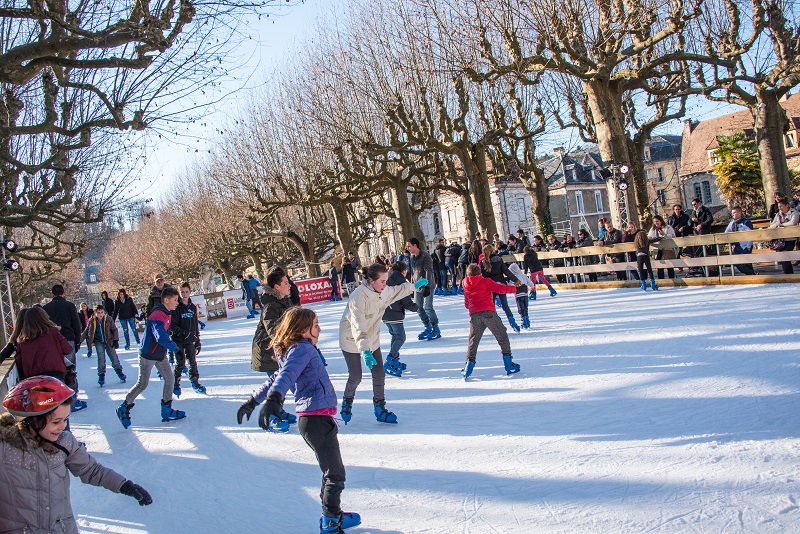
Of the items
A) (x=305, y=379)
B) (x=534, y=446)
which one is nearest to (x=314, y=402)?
(x=305, y=379)

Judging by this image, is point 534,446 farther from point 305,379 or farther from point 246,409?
point 246,409

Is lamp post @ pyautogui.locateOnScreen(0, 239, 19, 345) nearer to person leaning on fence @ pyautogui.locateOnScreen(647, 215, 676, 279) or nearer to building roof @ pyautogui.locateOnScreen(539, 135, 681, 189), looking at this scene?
person leaning on fence @ pyautogui.locateOnScreen(647, 215, 676, 279)

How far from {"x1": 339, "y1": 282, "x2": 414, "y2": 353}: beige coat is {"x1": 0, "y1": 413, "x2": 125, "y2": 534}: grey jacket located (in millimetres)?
3258

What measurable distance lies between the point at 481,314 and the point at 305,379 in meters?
3.73

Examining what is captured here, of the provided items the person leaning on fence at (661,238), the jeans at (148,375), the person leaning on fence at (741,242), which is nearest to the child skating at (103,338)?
the jeans at (148,375)

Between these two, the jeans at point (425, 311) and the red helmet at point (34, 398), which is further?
the jeans at point (425, 311)

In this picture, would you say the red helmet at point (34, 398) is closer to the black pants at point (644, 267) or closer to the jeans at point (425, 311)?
the jeans at point (425, 311)

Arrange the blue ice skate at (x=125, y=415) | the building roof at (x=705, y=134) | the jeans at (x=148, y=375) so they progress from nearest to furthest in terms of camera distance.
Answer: the jeans at (x=148, y=375) < the blue ice skate at (x=125, y=415) < the building roof at (x=705, y=134)

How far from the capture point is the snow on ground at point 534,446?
394 cm

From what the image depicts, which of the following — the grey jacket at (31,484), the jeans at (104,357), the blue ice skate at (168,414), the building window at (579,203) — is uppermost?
the building window at (579,203)

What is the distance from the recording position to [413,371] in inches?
341

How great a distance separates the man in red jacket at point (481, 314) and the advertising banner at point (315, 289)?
17608mm

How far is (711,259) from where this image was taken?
12.5m

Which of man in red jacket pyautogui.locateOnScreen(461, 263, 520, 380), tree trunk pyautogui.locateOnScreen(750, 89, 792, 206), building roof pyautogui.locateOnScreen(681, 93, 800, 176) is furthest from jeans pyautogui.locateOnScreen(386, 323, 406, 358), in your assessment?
building roof pyautogui.locateOnScreen(681, 93, 800, 176)
